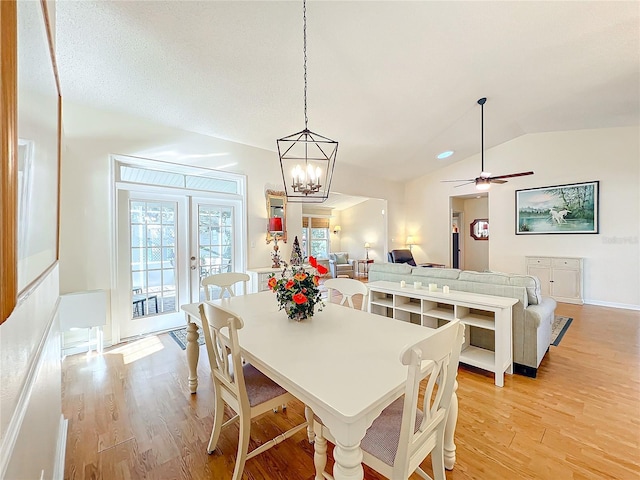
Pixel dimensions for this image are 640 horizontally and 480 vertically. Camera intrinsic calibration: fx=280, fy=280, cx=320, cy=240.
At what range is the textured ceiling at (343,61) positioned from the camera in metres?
2.31

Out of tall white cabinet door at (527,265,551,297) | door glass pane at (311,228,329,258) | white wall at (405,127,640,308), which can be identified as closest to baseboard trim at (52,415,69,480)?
tall white cabinet door at (527,265,551,297)

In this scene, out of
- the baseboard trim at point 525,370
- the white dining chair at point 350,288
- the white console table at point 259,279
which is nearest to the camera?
the white dining chair at point 350,288

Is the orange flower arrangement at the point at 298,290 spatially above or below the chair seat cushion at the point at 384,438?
above

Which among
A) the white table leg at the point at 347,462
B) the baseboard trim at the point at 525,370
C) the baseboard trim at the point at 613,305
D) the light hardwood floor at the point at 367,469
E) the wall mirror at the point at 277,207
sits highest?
the wall mirror at the point at 277,207

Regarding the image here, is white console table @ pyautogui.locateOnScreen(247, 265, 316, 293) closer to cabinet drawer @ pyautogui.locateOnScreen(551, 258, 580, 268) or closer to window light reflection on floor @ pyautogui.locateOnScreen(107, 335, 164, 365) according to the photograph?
window light reflection on floor @ pyautogui.locateOnScreen(107, 335, 164, 365)

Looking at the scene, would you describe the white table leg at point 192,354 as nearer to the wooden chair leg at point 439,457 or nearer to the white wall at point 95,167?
the white wall at point 95,167

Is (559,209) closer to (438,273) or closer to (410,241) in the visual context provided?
(410,241)

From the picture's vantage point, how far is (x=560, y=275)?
Answer: 5422mm

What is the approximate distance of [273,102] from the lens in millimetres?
3465

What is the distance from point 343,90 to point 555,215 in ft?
16.8

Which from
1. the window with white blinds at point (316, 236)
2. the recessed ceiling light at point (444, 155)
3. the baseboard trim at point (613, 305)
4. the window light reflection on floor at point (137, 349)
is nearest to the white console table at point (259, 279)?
the window light reflection on floor at point (137, 349)

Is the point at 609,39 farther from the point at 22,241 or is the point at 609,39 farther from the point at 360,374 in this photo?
the point at 22,241

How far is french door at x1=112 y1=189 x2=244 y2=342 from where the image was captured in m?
3.55

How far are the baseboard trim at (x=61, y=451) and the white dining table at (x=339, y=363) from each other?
3.11 ft
